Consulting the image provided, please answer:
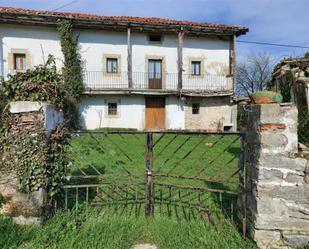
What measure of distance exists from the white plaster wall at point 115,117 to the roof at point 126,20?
430cm

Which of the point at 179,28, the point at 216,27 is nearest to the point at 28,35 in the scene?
the point at 179,28

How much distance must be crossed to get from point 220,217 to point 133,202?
1.40 meters

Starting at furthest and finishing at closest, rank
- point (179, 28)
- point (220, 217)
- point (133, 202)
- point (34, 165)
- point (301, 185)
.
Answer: point (179, 28), point (133, 202), point (220, 217), point (34, 165), point (301, 185)

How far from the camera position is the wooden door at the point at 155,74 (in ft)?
49.3

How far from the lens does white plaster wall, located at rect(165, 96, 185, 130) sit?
1536cm

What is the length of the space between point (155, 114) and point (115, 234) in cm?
1257

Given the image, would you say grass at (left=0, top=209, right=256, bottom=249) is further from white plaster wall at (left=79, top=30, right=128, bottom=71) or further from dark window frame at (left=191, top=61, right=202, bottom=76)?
dark window frame at (left=191, top=61, right=202, bottom=76)

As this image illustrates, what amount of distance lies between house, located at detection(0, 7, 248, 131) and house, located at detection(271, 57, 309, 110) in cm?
1005

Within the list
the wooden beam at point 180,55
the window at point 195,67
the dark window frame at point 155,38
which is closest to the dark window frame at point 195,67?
the window at point 195,67

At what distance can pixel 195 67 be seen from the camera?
15680 millimetres

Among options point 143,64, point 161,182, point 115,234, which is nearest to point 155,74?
point 143,64

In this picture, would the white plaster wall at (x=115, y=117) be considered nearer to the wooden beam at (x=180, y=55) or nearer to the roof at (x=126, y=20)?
the wooden beam at (x=180, y=55)

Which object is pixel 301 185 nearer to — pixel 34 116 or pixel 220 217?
pixel 220 217

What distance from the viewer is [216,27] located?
14.7m
